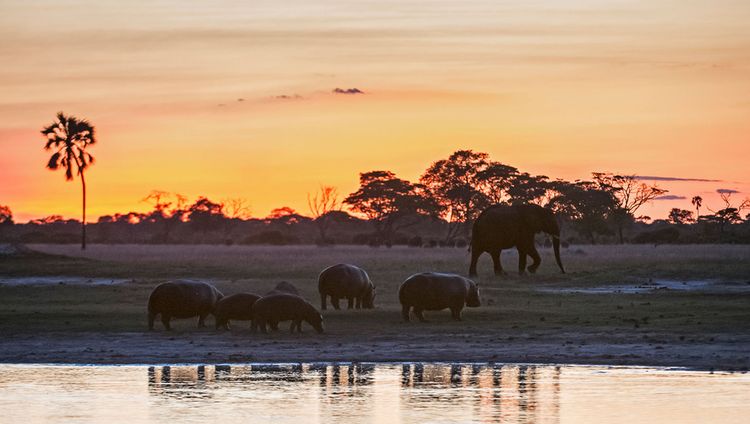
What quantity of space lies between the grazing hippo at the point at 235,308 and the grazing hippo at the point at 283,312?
0.49 meters

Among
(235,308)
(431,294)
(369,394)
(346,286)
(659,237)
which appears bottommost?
(369,394)

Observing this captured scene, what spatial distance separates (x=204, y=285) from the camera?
2562cm

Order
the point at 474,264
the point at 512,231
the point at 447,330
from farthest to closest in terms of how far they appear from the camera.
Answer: the point at 512,231
the point at 474,264
the point at 447,330

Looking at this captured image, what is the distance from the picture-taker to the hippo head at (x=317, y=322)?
23.9 meters

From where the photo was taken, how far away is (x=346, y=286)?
28734 mm

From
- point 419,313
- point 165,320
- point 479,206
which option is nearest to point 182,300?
point 165,320

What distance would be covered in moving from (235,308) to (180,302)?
1163 millimetres

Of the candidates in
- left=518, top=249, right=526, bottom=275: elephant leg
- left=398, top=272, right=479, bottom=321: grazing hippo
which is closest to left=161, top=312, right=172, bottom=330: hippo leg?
left=398, top=272, right=479, bottom=321: grazing hippo

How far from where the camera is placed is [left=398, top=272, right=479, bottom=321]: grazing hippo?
25812mm

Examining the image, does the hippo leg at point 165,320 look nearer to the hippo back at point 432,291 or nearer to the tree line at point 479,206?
the hippo back at point 432,291

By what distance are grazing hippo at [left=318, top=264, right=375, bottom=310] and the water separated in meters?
8.70

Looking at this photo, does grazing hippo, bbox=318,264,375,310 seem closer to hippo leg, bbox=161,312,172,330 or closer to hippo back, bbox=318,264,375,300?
hippo back, bbox=318,264,375,300

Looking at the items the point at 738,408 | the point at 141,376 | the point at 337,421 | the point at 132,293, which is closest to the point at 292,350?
the point at 141,376

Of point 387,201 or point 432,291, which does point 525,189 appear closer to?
point 387,201
